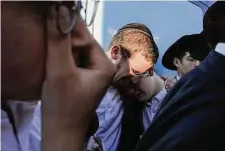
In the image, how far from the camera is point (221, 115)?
1220mm

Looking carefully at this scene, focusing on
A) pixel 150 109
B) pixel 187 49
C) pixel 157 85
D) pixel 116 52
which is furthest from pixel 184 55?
pixel 116 52

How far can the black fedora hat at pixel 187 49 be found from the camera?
107 inches

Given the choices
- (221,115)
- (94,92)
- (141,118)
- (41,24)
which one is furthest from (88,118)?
(141,118)

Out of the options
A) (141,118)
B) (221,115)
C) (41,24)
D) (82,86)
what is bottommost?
(141,118)

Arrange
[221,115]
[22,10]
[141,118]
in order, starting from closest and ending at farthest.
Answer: [22,10] < [221,115] < [141,118]

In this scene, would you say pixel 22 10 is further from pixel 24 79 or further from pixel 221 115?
pixel 221 115

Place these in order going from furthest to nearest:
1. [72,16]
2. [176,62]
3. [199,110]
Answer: [176,62] → [199,110] → [72,16]

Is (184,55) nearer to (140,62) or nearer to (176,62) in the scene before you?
(176,62)

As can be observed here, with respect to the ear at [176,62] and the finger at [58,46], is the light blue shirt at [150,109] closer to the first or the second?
the ear at [176,62]

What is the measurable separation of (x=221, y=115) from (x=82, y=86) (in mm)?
520

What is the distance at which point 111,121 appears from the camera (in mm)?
2406

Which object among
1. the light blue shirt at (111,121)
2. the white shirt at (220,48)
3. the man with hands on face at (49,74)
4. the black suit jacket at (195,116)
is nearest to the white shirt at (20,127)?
the man with hands on face at (49,74)

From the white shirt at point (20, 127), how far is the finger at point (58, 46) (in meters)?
0.10

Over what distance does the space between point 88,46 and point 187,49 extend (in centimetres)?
224
